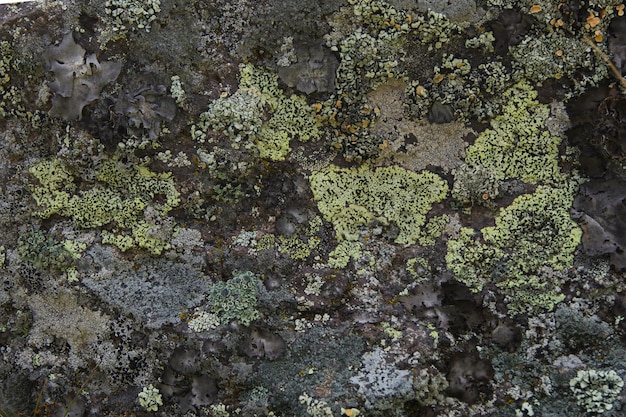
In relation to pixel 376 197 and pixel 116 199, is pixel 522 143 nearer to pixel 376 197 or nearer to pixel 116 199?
pixel 376 197

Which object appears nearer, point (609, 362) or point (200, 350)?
point (609, 362)

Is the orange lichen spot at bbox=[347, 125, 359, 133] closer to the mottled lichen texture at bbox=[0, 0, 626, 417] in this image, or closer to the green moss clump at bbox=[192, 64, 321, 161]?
the mottled lichen texture at bbox=[0, 0, 626, 417]

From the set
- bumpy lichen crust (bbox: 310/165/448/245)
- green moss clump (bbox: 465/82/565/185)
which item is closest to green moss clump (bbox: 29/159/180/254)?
bumpy lichen crust (bbox: 310/165/448/245)

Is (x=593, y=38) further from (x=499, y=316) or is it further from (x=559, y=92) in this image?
(x=499, y=316)

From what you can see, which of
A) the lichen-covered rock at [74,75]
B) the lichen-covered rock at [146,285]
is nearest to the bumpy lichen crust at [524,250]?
the lichen-covered rock at [146,285]

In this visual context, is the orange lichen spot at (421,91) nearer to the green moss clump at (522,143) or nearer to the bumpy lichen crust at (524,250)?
the green moss clump at (522,143)

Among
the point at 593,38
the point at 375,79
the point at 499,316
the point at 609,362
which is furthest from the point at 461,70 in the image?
the point at 609,362

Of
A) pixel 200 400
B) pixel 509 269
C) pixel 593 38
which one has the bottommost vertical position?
pixel 200 400
